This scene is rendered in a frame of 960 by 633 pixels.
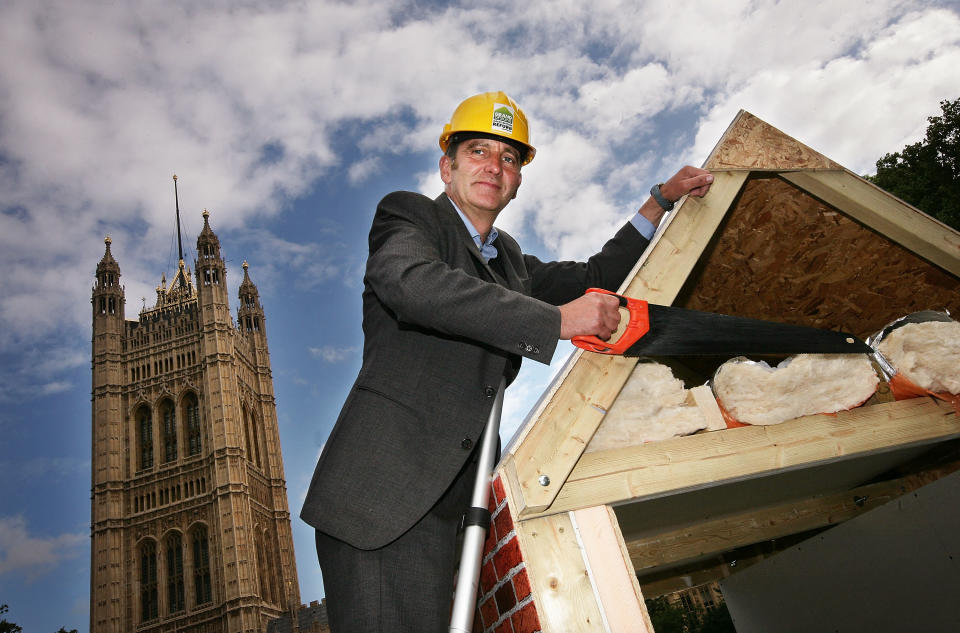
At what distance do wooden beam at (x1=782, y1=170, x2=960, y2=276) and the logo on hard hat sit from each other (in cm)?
128

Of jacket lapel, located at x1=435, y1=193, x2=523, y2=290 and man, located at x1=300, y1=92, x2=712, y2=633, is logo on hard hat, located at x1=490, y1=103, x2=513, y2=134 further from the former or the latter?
man, located at x1=300, y1=92, x2=712, y2=633

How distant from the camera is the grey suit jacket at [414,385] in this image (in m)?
1.90

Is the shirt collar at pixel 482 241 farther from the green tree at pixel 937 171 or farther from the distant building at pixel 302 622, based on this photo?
the distant building at pixel 302 622

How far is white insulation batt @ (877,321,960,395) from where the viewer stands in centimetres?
277

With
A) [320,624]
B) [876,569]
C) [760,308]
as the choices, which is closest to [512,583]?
[760,308]

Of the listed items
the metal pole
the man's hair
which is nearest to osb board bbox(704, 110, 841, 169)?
the man's hair

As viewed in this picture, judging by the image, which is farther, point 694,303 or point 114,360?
point 114,360

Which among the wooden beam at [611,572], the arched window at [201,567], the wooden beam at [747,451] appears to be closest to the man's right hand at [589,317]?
the wooden beam at [747,451]

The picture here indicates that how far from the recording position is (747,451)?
7.94 feet

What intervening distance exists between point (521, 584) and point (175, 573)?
2355 inches

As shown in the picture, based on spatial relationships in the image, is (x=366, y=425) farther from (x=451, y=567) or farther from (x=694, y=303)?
(x=694, y=303)

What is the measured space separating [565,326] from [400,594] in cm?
96

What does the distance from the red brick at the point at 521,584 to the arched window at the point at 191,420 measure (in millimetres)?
61034

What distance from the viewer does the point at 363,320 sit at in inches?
91.2
